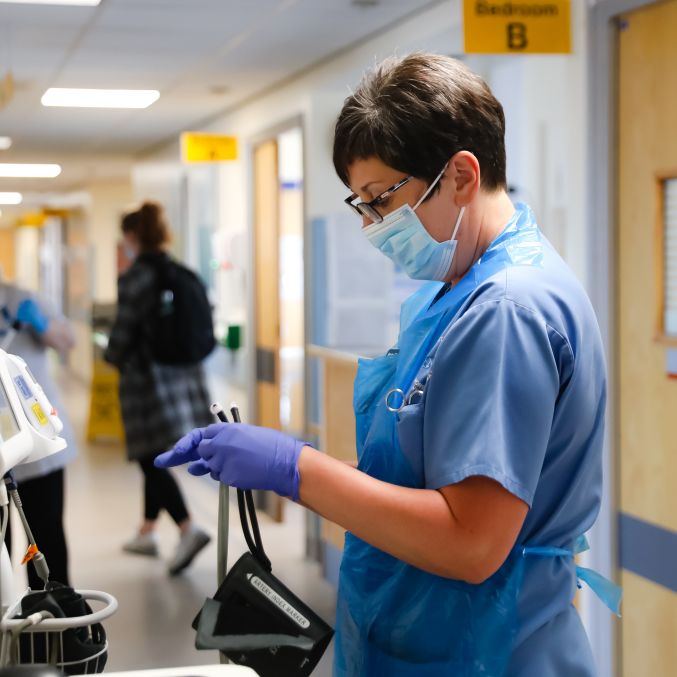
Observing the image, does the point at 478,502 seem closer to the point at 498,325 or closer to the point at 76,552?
the point at 498,325

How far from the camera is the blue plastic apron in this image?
1.28 metres

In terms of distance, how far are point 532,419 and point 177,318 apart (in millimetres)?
3451

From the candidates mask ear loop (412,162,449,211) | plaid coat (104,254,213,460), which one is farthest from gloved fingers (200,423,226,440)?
plaid coat (104,254,213,460)

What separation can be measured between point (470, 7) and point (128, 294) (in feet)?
7.49

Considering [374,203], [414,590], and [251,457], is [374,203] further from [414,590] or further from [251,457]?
[414,590]

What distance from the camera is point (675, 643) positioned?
276 cm

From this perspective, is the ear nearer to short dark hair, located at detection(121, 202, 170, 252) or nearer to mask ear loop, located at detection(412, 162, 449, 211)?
mask ear loop, located at detection(412, 162, 449, 211)

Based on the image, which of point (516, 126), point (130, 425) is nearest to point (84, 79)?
point (130, 425)

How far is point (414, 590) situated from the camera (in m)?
1.34

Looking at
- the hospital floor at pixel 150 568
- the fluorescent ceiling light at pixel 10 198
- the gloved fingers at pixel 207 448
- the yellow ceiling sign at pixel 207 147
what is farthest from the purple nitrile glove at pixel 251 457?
the fluorescent ceiling light at pixel 10 198

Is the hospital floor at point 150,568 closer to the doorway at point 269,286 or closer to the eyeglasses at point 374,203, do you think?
the doorway at point 269,286

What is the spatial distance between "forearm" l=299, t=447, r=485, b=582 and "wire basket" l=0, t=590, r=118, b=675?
38cm

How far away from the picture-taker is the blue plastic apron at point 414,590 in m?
1.28

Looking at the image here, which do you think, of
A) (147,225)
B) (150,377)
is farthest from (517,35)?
(150,377)
